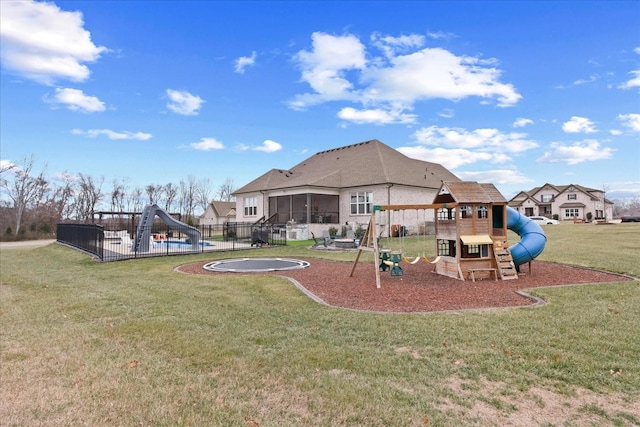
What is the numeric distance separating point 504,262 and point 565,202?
60.8 m

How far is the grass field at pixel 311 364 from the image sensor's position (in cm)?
332

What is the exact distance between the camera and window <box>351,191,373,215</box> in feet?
89.9

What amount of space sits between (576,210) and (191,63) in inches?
2482

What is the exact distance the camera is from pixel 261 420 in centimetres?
320

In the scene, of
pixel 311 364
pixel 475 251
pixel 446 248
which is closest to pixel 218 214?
pixel 446 248

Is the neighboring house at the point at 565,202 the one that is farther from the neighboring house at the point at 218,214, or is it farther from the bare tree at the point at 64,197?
the bare tree at the point at 64,197

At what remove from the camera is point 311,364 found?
4.39 metres

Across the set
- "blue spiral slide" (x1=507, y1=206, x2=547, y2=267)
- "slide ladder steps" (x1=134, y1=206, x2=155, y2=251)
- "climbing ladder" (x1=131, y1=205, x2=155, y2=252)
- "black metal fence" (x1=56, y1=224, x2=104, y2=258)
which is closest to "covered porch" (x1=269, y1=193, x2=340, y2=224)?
"slide ladder steps" (x1=134, y1=206, x2=155, y2=251)

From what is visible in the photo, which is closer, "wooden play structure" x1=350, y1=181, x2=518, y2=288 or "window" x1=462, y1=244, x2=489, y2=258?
"wooden play structure" x1=350, y1=181, x2=518, y2=288

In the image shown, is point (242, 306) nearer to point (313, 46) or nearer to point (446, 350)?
point (446, 350)

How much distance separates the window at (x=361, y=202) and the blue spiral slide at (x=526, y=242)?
15732 millimetres

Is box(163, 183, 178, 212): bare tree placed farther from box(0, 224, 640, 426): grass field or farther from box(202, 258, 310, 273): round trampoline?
box(0, 224, 640, 426): grass field

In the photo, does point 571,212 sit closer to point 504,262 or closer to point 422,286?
point 504,262

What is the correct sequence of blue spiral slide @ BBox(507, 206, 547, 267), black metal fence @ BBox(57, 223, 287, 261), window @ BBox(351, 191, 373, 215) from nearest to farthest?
blue spiral slide @ BBox(507, 206, 547, 267) < black metal fence @ BBox(57, 223, 287, 261) < window @ BBox(351, 191, 373, 215)
